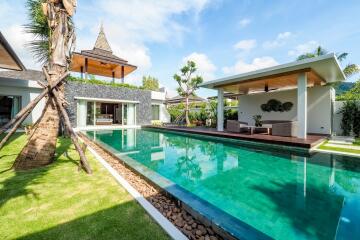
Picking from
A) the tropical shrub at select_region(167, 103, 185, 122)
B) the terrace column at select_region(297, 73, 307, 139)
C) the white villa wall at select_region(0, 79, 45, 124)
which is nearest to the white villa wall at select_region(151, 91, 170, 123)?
the tropical shrub at select_region(167, 103, 185, 122)

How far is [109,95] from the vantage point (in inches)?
710

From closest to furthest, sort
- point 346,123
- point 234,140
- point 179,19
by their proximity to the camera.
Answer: point 234,140, point 346,123, point 179,19

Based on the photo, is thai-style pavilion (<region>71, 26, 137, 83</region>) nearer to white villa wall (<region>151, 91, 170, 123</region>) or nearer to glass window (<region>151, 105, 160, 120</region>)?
white villa wall (<region>151, 91, 170, 123</region>)

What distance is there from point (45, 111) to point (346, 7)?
13.2 m

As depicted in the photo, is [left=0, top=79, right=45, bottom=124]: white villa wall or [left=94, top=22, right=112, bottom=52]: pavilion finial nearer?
[left=0, top=79, right=45, bottom=124]: white villa wall

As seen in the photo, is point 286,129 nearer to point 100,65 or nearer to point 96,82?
point 96,82

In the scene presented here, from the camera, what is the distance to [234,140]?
1024 cm

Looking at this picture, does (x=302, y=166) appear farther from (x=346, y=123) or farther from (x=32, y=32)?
(x=32, y=32)

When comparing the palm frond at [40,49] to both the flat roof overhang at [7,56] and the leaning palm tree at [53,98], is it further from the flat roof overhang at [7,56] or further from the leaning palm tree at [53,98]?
the leaning palm tree at [53,98]

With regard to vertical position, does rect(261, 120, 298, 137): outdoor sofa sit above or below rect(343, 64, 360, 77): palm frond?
below

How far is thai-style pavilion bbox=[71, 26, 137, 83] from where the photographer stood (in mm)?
16367

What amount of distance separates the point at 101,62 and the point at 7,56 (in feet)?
26.0

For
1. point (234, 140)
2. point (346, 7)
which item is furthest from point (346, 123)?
point (234, 140)

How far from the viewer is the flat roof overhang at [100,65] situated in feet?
52.5
